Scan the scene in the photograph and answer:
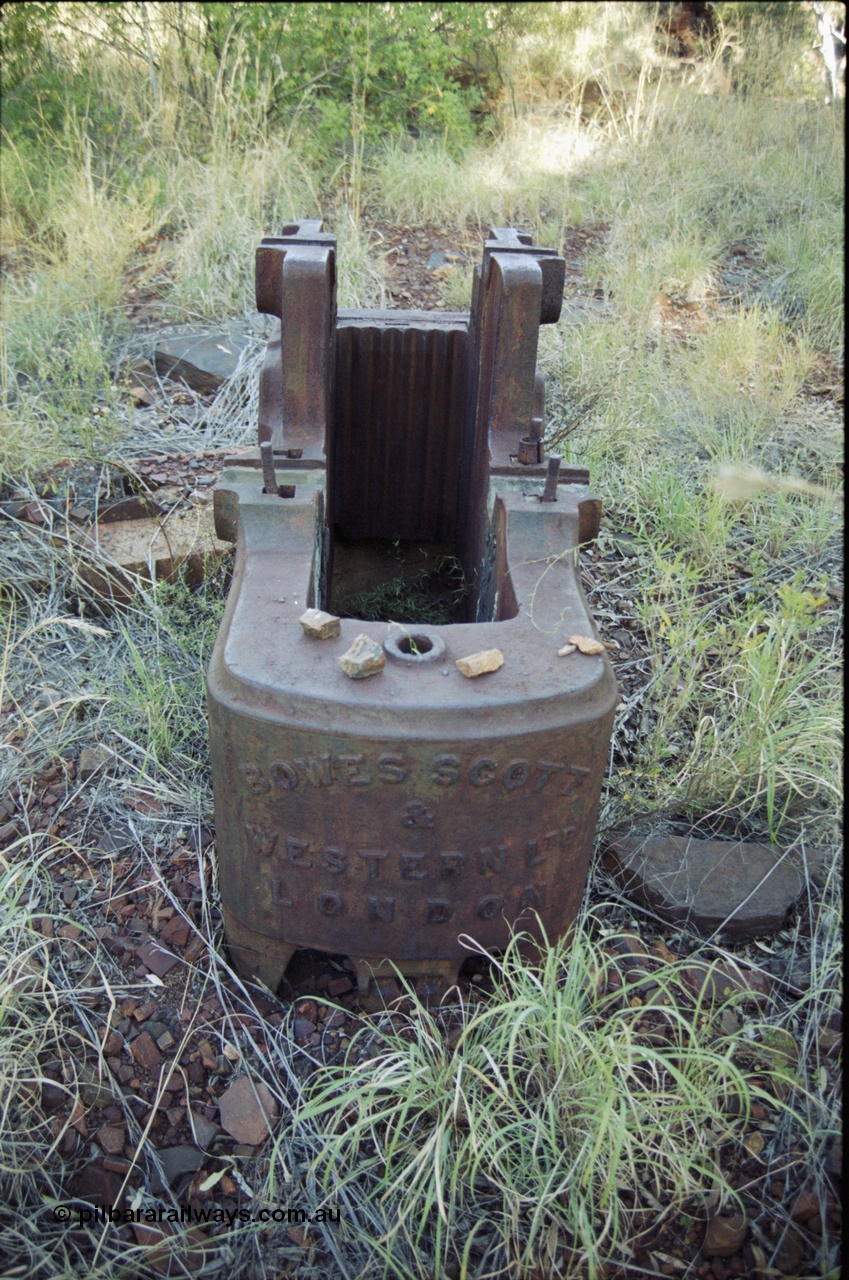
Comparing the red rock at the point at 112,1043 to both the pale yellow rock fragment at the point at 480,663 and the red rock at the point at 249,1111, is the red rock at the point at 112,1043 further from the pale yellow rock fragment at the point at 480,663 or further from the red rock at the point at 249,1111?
→ the pale yellow rock fragment at the point at 480,663

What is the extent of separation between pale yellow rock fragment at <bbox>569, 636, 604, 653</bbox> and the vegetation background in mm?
408

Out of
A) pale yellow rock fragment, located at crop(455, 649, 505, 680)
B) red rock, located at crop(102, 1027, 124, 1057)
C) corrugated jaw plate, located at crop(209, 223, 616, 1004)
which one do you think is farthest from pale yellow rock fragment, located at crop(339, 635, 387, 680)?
red rock, located at crop(102, 1027, 124, 1057)

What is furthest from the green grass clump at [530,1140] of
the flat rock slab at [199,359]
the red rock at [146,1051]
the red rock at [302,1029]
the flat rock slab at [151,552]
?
the flat rock slab at [199,359]

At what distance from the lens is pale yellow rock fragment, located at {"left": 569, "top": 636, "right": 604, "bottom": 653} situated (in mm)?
1626

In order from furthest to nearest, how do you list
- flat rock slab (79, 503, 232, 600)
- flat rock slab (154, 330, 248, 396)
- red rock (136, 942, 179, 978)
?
flat rock slab (154, 330, 248, 396) → flat rock slab (79, 503, 232, 600) → red rock (136, 942, 179, 978)

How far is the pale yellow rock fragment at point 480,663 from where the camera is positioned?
60.8 inches

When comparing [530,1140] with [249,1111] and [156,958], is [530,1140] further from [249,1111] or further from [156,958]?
[156,958]

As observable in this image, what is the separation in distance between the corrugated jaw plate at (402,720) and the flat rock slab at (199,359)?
76.9 inches

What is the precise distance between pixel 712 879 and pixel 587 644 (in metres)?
0.83

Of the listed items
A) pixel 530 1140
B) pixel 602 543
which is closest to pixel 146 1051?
pixel 530 1140

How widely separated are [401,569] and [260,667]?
149cm

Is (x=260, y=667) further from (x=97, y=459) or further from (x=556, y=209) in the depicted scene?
(x=556, y=209)

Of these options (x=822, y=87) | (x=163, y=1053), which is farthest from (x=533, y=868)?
(x=822, y=87)

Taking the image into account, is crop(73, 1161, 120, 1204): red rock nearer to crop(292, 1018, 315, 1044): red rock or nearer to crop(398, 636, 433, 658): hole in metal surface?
crop(292, 1018, 315, 1044): red rock
